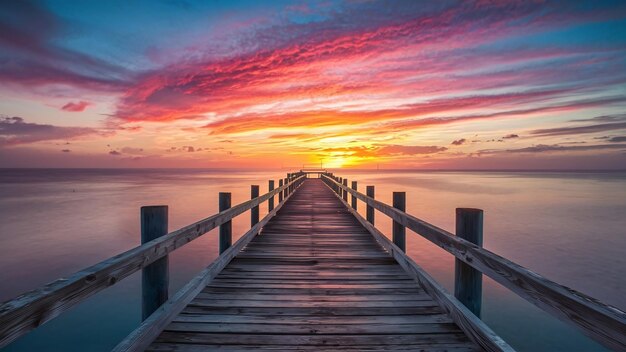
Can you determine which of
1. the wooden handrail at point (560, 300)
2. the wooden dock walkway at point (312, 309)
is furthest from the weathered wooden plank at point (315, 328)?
the wooden handrail at point (560, 300)

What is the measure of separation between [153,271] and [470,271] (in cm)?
305

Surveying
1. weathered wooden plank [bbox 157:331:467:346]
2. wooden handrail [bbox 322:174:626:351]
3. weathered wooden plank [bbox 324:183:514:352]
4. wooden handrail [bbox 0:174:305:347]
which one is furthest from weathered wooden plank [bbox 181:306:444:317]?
wooden handrail [bbox 0:174:305:347]

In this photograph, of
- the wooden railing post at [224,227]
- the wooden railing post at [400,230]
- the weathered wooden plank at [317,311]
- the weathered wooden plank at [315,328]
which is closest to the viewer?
the weathered wooden plank at [315,328]

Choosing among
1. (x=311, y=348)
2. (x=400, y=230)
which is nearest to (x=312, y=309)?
(x=311, y=348)

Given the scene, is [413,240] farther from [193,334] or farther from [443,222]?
[193,334]

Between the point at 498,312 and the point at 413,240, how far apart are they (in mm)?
8502

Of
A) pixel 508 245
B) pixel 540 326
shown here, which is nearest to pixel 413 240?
pixel 508 245

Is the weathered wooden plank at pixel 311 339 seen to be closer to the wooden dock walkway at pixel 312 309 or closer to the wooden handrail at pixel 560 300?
the wooden dock walkway at pixel 312 309

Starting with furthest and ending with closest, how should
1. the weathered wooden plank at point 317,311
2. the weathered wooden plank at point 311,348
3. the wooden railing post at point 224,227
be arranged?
the wooden railing post at point 224,227 → the weathered wooden plank at point 317,311 → the weathered wooden plank at point 311,348

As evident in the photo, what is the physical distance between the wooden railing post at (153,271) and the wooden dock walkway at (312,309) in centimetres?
32

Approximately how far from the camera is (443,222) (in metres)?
24.1

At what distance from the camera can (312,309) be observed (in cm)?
379

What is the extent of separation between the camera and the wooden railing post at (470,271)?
3111mm

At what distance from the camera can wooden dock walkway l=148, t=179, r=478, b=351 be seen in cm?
305
